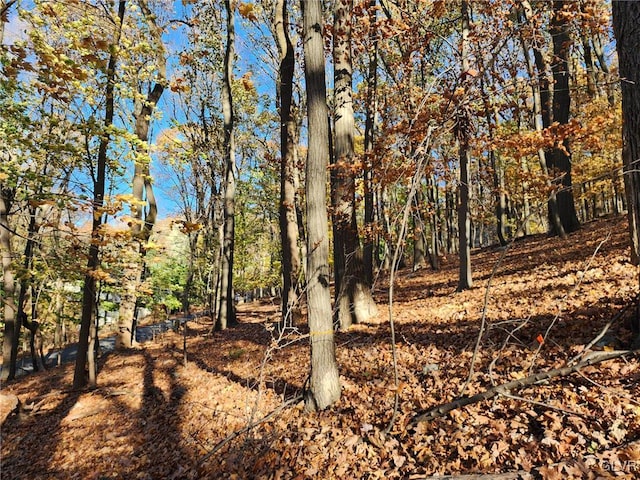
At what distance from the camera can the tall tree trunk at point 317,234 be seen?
15.4 feet

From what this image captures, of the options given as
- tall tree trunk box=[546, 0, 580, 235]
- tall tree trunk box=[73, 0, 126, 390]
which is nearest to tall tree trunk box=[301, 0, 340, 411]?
tall tree trunk box=[73, 0, 126, 390]

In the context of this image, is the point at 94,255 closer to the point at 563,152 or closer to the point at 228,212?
the point at 228,212

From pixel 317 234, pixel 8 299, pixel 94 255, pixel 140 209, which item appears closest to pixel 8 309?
pixel 8 299

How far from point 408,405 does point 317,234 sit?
7.87ft

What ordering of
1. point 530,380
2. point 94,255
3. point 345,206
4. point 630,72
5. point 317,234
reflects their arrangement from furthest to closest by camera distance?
point 345,206 → point 94,255 → point 317,234 → point 530,380 → point 630,72

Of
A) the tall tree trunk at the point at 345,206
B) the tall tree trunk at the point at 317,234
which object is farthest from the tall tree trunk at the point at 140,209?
the tall tree trunk at the point at 345,206

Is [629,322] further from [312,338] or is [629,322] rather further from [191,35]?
[191,35]

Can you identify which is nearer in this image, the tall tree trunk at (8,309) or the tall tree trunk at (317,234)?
the tall tree trunk at (317,234)

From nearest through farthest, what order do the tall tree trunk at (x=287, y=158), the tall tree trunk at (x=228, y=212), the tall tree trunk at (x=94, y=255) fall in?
1. the tall tree trunk at (x=94, y=255)
2. the tall tree trunk at (x=287, y=158)
3. the tall tree trunk at (x=228, y=212)

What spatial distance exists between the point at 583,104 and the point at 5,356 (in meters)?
25.6

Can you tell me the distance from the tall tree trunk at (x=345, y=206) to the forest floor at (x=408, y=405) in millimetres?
701

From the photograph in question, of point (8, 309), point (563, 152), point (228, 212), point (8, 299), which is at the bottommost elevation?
point (8, 309)

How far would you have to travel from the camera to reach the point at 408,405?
4.32 metres

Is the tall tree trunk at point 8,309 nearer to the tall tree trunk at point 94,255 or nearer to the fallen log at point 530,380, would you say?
the tall tree trunk at point 94,255
